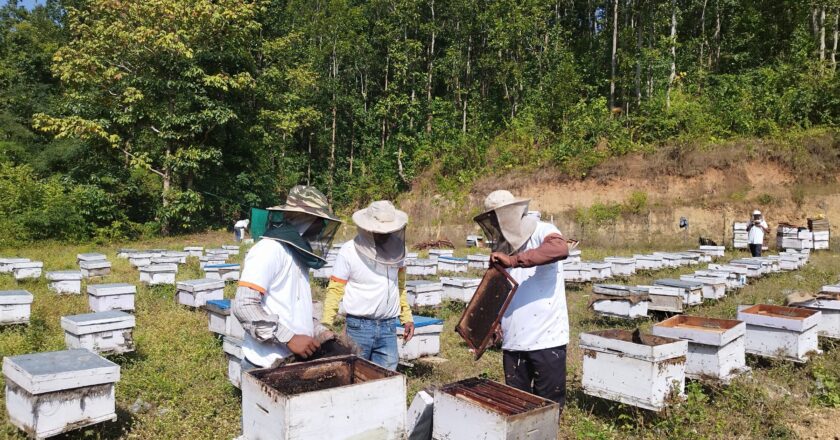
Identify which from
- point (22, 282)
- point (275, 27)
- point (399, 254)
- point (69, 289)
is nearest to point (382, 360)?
point (399, 254)

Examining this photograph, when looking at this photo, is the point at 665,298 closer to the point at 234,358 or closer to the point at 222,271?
the point at 234,358

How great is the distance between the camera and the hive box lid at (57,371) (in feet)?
12.3

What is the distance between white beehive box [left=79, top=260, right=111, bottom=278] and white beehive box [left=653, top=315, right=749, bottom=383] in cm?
1068

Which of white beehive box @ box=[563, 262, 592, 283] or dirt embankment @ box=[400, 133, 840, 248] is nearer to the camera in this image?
white beehive box @ box=[563, 262, 592, 283]

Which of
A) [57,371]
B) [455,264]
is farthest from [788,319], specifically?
[455,264]

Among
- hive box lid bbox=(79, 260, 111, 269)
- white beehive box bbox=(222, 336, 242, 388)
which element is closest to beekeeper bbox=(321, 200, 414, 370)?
white beehive box bbox=(222, 336, 242, 388)

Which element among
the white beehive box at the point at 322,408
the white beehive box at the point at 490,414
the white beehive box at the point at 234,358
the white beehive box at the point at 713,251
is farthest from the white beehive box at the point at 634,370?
the white beehive box at the point at 713,251

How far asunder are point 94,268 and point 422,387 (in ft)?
29.0

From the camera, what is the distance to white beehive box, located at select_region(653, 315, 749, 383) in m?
4.66

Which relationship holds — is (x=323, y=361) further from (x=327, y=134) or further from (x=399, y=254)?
(x=327, y=134)

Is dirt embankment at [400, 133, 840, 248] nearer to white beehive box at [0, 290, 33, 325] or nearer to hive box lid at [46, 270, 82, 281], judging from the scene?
hive box lid at [46, 270, 82, 281]

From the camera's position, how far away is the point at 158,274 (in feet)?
33.9

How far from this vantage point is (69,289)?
9.30 metres

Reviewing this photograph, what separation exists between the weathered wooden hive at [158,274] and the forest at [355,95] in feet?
39.4
